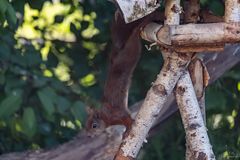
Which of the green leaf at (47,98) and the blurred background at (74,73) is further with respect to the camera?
the blurred background at (74,73)

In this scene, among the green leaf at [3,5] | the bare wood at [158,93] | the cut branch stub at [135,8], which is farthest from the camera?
the green leaf at [3,5]

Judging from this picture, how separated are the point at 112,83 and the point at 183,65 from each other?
48 centimetres

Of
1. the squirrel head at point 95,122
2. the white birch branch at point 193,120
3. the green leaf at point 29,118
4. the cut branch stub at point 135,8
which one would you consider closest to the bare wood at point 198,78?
the white birch branch at point 193,120

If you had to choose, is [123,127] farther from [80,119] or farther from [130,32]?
[130,32]

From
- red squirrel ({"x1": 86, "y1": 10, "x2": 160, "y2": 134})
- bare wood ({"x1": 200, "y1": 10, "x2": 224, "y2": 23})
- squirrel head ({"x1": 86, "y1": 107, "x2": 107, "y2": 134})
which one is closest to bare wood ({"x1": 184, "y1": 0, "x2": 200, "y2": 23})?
bare wood ({"x1": 200, "y1": 10, "x2": 224, "y2": 23})

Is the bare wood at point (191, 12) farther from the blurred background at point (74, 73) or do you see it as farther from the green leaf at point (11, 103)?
the green leaf at point (11, 103)

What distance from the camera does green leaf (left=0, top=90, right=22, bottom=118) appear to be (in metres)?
2.18

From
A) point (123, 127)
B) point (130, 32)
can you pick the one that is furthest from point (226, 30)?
point (123, 127)

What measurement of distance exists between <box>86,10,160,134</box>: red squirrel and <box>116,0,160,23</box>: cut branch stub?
15.2 inches

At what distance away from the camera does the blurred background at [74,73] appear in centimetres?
229

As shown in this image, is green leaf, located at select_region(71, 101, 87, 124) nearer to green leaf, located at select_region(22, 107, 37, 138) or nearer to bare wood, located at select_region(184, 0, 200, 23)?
green leaf, located at select_region(22, 107, 37, 138)

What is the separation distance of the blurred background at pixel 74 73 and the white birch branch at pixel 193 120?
586mm

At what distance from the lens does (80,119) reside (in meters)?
2.20

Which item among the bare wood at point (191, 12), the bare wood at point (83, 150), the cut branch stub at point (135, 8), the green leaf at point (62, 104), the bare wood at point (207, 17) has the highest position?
the cut branch stub at point (135, 8)
